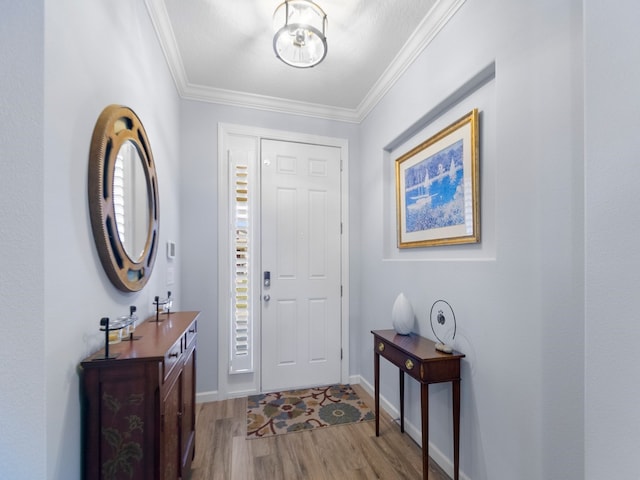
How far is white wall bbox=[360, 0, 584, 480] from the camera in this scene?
3.62ft

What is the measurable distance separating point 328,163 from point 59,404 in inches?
105

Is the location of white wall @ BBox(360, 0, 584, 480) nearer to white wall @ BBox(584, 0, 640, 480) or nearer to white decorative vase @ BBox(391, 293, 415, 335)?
white decorative vase @ BBox(391, 293, 415, 335)

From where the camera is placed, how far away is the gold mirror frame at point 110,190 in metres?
1.09

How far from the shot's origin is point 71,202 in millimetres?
961

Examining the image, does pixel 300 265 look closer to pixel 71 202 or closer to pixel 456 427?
pixel 456 427

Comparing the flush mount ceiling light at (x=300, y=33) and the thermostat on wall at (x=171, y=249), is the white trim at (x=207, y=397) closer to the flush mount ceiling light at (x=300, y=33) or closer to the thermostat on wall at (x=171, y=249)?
the thermostat on wall at (x=171, y=249)

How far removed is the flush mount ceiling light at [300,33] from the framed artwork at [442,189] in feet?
3.13

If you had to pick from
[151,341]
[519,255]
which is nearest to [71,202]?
[151,341]

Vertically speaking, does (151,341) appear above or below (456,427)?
above

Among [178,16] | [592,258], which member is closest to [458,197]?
[592,258]

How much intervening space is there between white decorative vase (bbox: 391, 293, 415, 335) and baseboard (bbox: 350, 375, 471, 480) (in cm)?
70

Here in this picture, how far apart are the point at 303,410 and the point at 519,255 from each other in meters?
2.08

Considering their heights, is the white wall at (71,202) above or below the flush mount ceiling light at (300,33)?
below

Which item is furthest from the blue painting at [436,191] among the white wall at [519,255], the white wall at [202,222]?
the white wall at [202,222]
